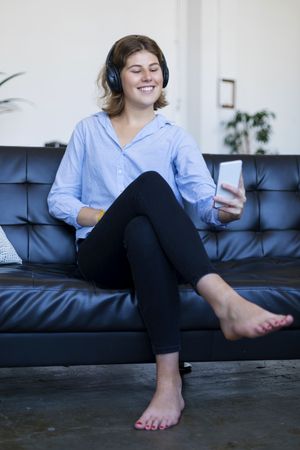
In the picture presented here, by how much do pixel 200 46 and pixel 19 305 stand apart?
4506 millimetres

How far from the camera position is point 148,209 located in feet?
5.55

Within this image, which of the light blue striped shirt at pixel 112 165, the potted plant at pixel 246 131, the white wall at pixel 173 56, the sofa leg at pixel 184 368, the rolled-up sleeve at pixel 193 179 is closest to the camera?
the rolled-up sleeve at pixel 193 179

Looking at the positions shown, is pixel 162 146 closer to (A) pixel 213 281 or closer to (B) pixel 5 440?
(A) pixel 213 281

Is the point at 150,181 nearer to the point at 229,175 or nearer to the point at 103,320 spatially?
the point at 229,175

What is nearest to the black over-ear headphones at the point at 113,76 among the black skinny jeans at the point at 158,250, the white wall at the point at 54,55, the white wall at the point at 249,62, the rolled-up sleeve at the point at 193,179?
the rolled-up sleeve at the point at 193,179

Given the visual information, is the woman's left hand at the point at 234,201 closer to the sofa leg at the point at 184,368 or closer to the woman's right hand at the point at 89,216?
the woman's right hand at the point at 89,216

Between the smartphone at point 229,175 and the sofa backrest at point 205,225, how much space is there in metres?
0.62

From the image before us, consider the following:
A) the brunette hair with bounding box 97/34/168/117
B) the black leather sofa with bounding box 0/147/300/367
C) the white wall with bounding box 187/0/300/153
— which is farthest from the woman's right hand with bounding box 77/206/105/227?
the white wall with bounding box 187/0/300/153

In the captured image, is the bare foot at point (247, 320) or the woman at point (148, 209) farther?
the woman at point (148, 209)

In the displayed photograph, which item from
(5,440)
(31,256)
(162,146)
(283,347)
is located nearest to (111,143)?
(162,146)

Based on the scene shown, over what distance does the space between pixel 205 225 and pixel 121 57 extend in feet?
2.20

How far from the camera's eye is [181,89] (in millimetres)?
5859

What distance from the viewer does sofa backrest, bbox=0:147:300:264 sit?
2318 millimetres

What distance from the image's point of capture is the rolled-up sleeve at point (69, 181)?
7.10 feet
